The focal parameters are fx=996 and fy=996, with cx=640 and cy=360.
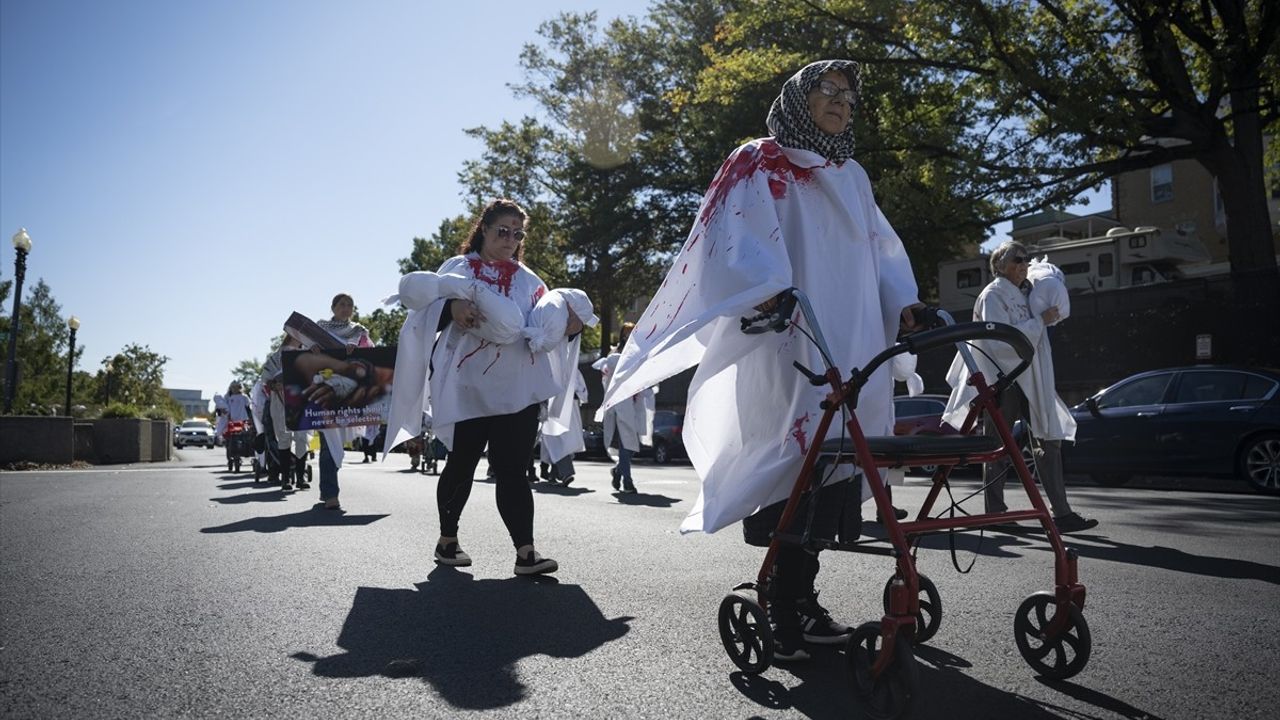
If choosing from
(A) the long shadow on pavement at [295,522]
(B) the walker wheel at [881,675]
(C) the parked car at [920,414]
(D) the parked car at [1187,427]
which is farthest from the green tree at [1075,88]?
(B) the walker wheel at [881,675]

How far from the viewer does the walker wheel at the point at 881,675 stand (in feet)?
7.86

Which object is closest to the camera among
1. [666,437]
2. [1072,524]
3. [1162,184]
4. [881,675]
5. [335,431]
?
[881,675]

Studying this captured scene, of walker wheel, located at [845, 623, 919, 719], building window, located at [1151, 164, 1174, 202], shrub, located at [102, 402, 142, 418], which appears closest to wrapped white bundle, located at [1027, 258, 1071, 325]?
walker wheel, located at [845, 623, 919, 719]

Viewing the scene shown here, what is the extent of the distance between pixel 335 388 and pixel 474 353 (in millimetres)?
4991

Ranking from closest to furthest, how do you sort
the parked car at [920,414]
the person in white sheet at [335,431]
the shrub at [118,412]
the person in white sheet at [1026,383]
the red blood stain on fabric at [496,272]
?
the red blood stain on fabric at [496,272], the person in white sheet at [1026,383], the person in white sheet at [335,431], the parked car at [920,414], the shrub at [118,412]

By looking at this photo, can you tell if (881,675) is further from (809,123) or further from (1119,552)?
(1119,552)

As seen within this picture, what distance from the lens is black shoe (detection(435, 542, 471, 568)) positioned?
17.8 feet

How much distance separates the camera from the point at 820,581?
461 centimetres

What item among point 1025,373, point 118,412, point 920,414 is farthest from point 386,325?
point 1025,373

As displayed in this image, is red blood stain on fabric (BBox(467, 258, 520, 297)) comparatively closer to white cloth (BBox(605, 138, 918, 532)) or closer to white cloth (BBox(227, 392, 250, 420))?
white cloth (BBox(605, 138, 918, 532))

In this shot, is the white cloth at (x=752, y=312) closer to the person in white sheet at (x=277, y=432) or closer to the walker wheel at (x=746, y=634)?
the walker wheel at (x=746, y=634)

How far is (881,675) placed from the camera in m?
2.47

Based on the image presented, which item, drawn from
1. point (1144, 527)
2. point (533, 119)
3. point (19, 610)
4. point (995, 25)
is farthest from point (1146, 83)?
point (533, 119)

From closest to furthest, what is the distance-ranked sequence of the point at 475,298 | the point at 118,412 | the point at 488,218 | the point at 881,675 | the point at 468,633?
the point at 881,675 → the point at 468,633 → the point at 475,298 → the point at 488,218 → the point at 118,412
